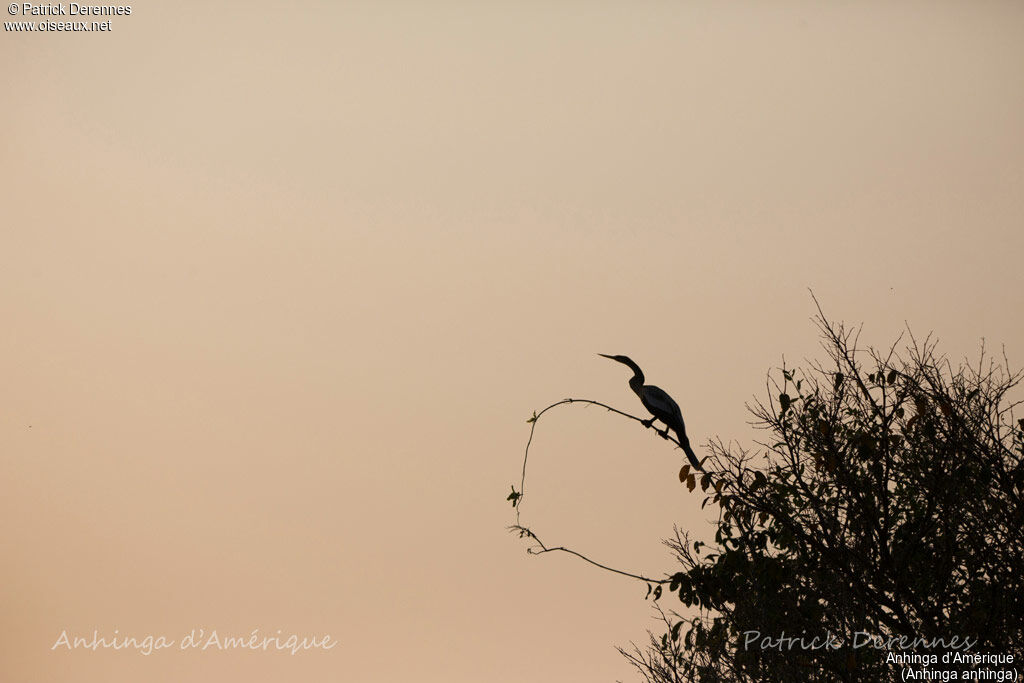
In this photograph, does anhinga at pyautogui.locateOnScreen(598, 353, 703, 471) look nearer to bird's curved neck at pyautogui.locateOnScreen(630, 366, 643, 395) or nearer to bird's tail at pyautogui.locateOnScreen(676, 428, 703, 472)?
bird's tail at pyautogui.locateOnScreen(676, 428, 703, 472)

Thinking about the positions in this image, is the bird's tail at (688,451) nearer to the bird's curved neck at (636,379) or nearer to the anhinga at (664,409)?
the anhinga at (664,409)

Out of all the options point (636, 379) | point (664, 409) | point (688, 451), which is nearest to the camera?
point (688, 451)

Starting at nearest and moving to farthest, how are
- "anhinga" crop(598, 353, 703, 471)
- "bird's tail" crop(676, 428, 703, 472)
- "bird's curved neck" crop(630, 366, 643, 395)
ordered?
"bird's tail" crop(676, 428, 703, 472), "anhinga" crop(598, 353, 703, 471), "bird's curved neck" crop(630, 366, 643, 395)

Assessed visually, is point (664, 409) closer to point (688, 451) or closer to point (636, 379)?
point (688, 451)

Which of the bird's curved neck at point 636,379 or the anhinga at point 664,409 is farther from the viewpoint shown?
the bird's curved neck at point 636,379

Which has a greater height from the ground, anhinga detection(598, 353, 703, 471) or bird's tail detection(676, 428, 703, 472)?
anhinga detection(598, 353, 703, 471)

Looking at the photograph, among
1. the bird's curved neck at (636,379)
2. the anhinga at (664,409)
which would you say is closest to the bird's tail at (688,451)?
the anhinga at (664,409)

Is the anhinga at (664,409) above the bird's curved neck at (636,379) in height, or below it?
below

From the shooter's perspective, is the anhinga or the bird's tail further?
the anhinga

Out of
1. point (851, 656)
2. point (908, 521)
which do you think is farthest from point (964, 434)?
point (851, 656)

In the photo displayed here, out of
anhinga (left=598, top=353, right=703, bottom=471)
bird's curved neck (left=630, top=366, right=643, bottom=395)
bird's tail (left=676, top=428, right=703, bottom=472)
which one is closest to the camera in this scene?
bird's tail (left=676, top=428, right=703, bottom=472)

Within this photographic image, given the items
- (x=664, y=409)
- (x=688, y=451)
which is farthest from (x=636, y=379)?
(x=688, y=451)

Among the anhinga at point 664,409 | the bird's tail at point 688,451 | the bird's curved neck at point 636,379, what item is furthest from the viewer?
the bird's curved neck at point 636,379

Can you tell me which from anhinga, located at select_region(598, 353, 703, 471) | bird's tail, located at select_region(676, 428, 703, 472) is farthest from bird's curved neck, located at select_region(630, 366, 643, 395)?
bird's tail, located at select_region(676, 428, 703, 472)
